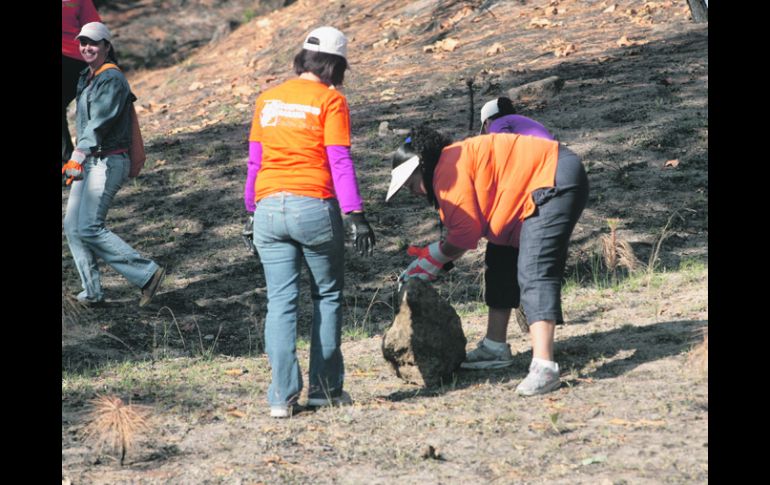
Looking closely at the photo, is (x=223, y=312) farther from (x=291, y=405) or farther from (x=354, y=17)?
(x=354, y=17)

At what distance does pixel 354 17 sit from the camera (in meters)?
18.0

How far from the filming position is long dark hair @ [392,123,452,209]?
5078 millimetres

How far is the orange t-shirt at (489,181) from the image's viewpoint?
16.4 ft

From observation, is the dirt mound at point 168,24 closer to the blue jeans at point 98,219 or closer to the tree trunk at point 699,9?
Answer: the tree trunk at point 699,9

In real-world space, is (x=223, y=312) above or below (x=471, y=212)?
below

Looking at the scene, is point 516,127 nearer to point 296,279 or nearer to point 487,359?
point 487,359

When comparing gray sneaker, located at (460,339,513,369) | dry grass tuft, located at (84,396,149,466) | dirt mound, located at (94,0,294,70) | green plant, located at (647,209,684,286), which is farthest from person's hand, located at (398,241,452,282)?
dirt mound, located at (94,0,294,70)

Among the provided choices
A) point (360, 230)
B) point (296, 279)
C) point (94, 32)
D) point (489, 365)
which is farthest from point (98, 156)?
point (489, 365)

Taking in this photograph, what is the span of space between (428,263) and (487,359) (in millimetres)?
743

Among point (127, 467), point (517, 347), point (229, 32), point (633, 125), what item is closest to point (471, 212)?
point (517, 347)

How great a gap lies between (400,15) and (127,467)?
13635mm

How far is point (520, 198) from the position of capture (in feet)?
16.8

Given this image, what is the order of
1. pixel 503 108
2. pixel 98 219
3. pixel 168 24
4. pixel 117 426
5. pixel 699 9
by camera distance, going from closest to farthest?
pixel 117 426, pixel 503 108, pixel 98 219, pixel 699 9, pixel 168 24

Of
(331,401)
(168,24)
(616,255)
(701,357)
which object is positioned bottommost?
(616,255)
